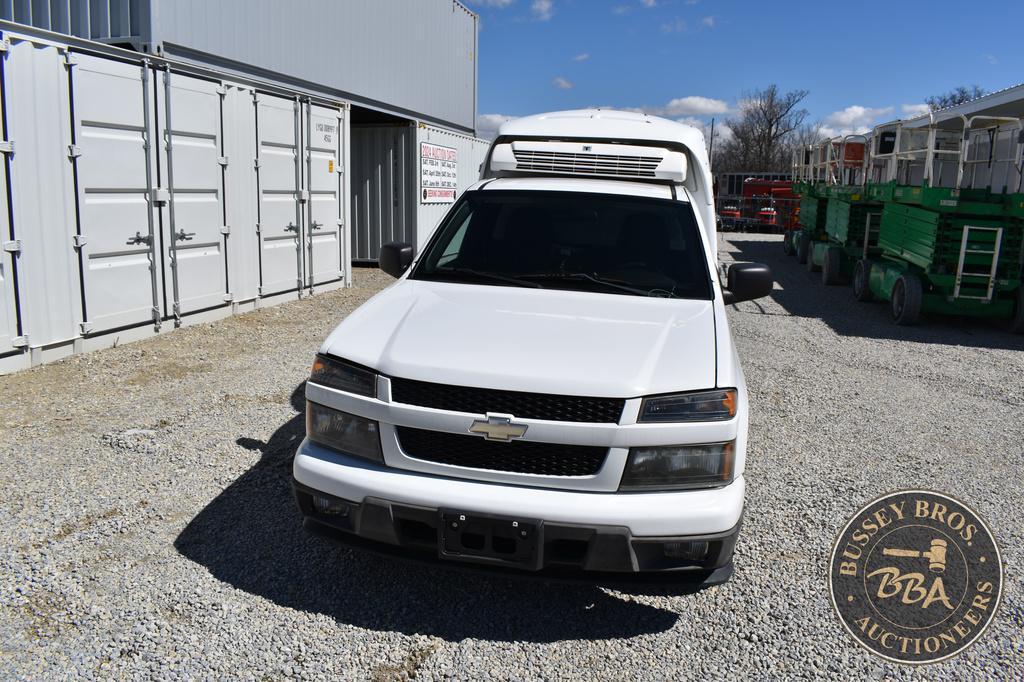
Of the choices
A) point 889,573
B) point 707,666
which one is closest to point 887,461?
point 889,573

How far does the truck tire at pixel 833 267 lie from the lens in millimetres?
14922

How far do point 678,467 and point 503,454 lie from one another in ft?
2.20

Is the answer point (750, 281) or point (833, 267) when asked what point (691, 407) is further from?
point (833, 267)

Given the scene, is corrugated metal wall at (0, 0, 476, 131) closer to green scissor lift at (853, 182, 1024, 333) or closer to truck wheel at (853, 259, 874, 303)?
truck wheel at (853, 259, 874, 303)

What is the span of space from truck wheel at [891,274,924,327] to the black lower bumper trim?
9.04 meters

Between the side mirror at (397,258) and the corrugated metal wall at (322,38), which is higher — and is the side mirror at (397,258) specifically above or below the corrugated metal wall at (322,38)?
below

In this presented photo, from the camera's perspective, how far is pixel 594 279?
414 cm

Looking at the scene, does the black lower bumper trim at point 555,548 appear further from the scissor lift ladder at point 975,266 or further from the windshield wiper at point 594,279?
the scissor lift ladder at point 975,266

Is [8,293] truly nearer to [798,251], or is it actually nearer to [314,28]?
[314,28]

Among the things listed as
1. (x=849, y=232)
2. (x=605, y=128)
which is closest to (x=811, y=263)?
(x=849, y=232)

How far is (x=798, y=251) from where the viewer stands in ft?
64.5

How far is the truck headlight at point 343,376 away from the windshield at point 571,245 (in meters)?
1.06

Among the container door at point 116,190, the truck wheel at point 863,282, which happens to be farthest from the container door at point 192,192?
the truck wheel at point 863,282

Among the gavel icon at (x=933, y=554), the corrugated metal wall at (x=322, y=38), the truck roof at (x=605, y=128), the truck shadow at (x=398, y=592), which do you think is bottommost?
the truck shadow at (x=398, y=592)
